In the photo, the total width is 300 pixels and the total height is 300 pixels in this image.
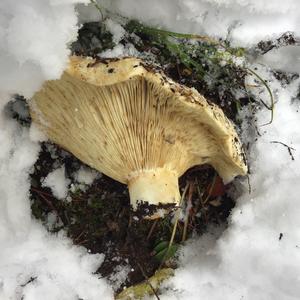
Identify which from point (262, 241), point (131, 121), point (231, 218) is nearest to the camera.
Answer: point (131, 121)

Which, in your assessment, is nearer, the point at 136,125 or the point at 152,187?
the point at 136,125

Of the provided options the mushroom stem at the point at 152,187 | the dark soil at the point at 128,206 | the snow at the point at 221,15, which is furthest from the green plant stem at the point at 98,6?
the mushroom stem at the point at 152,187

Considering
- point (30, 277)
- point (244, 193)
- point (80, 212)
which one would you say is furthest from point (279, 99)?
point (30, 277)

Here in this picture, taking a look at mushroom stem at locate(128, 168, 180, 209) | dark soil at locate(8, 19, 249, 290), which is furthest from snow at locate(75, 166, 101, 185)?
mushroom stem at locate(128, 168, 180, 209)

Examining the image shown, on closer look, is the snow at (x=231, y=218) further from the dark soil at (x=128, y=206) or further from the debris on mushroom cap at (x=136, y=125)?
the debris on mushroom cap at (x=136, y=125)

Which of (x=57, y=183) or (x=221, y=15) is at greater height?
(x=221, y=15)

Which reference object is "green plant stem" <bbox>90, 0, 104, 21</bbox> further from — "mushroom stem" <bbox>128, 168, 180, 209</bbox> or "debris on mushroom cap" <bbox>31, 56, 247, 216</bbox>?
"mushroom stem" <bbox>128, 168, 180, 209</bbox>

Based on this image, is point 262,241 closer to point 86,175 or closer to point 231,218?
point 231,218

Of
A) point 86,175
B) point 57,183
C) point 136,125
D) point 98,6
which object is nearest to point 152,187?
point 136,125
